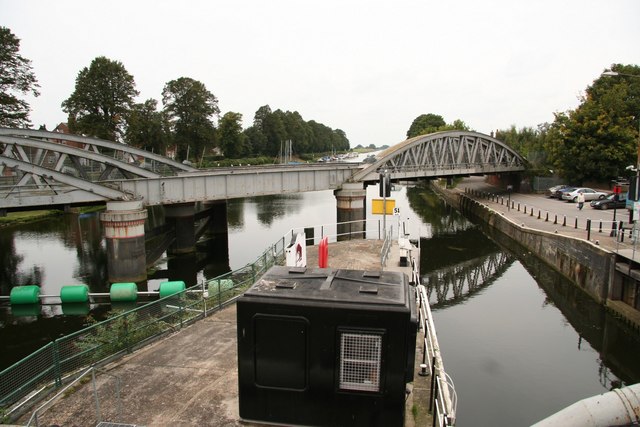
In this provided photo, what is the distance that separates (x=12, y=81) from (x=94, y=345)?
55.5 m

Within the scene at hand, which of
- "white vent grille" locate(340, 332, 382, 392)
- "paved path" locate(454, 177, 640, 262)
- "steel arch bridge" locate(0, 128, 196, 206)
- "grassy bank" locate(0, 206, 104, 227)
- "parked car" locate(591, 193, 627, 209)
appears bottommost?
"grassy bank" locate(0, 206, 104, 227)

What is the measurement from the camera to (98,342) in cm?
1017

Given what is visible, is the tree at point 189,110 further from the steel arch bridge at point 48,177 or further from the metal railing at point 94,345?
the metal railing at point 94,345

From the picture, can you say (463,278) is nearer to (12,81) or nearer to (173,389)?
(173,389)

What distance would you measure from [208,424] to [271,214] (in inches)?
1933

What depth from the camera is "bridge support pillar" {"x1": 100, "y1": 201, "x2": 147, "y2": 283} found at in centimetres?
2659

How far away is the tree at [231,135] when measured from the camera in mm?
99688

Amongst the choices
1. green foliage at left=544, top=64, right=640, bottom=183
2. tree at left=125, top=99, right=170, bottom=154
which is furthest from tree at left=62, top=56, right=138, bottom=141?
green foliage at left=544, top=64, right=640, bottom=183

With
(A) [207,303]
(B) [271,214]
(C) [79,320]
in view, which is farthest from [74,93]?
(A) [207,303]

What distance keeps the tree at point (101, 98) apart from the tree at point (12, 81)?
9569 mm

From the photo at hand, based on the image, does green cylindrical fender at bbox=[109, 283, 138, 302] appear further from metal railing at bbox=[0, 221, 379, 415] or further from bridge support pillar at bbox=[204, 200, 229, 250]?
bridge support pillar at bbox=[204, 200, 229, 250]

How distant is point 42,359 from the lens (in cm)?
863

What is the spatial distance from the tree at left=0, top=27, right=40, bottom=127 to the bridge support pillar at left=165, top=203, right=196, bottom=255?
3029 cm

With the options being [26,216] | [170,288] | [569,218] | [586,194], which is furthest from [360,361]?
[26,216]
